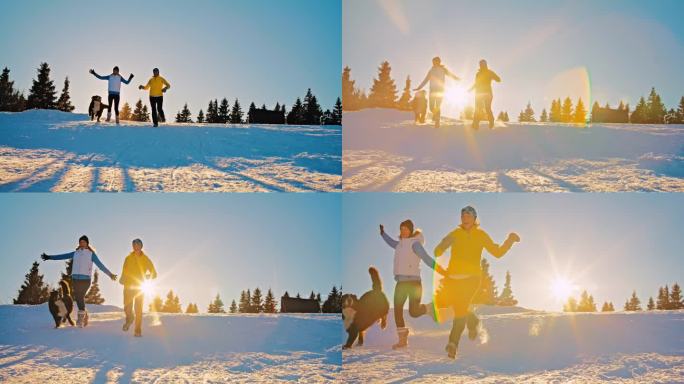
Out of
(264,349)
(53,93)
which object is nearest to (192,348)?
(264,349)

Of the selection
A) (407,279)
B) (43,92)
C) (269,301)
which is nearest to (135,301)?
(407,279)

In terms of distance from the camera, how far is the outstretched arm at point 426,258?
29.7ft

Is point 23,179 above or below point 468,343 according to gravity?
above

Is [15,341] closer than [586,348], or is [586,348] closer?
[586,348]

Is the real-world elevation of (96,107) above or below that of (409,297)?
above

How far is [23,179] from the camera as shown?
12195 mm

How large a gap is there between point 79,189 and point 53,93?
82.8 m

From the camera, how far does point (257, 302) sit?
52.2 m

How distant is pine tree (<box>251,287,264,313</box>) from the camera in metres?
50.8

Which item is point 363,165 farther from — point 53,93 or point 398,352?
point 53,93

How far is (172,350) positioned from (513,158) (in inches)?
362

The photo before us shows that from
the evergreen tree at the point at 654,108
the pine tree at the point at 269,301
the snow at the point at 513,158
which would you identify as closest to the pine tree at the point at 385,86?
the pine tree at the point at 269,301

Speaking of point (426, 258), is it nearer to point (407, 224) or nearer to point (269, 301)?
point (407, 224)

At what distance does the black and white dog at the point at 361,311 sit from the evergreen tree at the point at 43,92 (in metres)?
80.8
